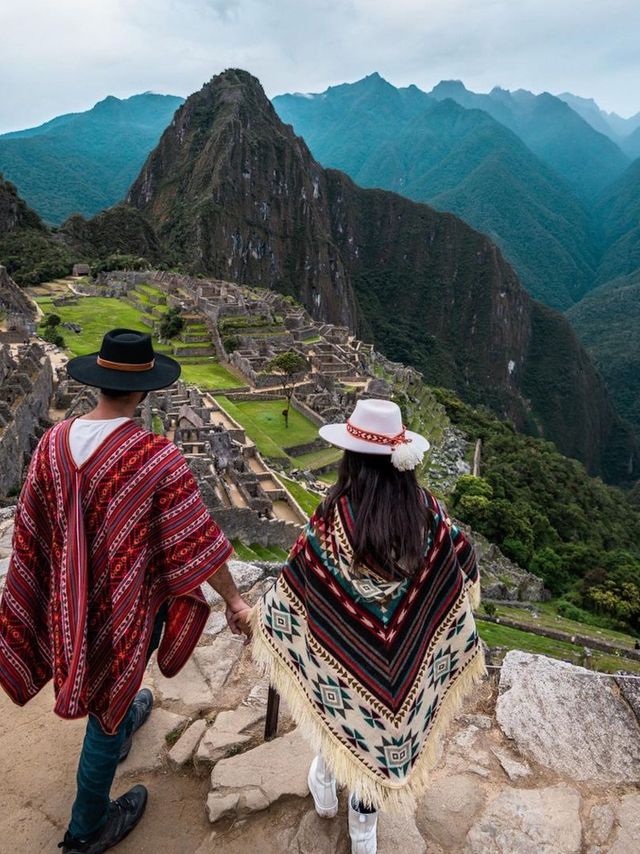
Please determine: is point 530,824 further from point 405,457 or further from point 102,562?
point 102,562

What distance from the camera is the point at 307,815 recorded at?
273 cm

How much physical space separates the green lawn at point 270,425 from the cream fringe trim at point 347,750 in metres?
18.8

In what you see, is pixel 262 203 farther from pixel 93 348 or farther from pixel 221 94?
pixel 93 348

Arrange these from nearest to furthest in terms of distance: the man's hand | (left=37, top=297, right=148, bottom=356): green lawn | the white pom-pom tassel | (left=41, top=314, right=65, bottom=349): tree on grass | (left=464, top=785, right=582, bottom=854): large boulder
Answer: the white pom-pom tassel
(left=464, top=785, right=582, bottom=854): large boulder
the man's hand
(left=41, top=314, right=65, bottom=349): tree on grass
(left=37, top=297, right=148, bottom=356): green lawn

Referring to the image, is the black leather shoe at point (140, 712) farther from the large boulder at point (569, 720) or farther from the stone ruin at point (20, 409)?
the stone ruin at point (20, 409)

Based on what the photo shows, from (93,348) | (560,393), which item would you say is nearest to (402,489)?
(93,348)

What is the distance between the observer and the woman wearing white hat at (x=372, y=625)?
7.55 feet

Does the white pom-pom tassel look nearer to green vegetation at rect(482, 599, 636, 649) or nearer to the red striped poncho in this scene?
the red striped poncho

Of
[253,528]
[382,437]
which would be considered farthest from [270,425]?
[382,437]

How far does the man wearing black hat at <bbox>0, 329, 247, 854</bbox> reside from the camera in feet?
7.92

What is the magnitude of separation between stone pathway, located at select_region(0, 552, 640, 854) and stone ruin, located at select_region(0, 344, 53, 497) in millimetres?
9444

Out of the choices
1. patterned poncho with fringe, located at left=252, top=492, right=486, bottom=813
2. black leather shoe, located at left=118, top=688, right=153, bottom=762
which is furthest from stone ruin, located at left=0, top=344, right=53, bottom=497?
patterned poncho with fringe, located at left=252, top=492, right=486, bottom=813

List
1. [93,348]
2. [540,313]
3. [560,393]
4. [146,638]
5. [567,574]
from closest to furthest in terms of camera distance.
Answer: [146,638] < [567,574] < [93,348] < [560,393] < [540,313]

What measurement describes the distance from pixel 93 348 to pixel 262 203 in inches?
4212
